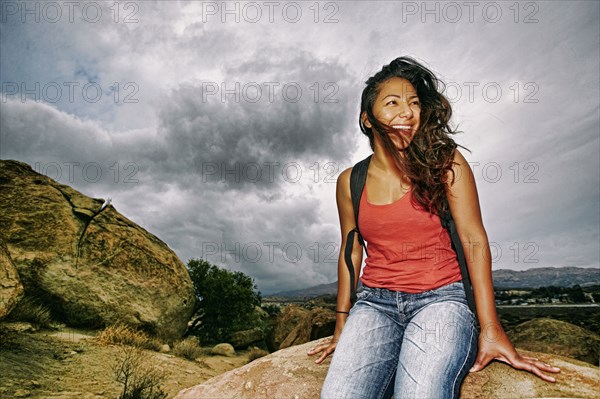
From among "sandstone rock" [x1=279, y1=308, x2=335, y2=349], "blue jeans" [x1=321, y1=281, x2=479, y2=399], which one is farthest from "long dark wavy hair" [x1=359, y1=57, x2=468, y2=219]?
"sandstone rock" [x1=279, y1=308, x2=335, y2=349]

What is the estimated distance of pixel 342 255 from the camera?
3137 millimetres

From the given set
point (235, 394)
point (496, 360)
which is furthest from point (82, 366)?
point (496, 360)

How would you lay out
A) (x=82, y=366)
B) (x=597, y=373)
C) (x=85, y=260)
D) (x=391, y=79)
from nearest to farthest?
1. (x=597, y=373)
2. (x=391, y=79)
3. (x=82, y=366)
4. (x=85, y=260)

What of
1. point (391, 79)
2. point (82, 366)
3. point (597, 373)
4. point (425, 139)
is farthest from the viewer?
point (82, 366)

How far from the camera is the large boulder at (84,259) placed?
10.3 metres

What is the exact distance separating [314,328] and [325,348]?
7.66 meters

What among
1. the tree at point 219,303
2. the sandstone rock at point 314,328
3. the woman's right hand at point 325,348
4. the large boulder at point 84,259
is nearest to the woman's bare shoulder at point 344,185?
the woman's right hand at point 325,348

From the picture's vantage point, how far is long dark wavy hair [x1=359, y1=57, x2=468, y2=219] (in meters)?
2.49

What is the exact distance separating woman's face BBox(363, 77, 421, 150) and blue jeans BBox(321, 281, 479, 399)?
115 cm

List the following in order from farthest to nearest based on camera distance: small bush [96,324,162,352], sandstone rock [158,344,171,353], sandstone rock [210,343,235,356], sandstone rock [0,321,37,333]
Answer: sandstone rock [210,343,235,356]
sandstone rock [158,344,171,353]
small bush [96,324,162,352]
sandstone rock [0,321,37,333]

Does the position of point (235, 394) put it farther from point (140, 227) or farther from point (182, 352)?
point (140, 227)

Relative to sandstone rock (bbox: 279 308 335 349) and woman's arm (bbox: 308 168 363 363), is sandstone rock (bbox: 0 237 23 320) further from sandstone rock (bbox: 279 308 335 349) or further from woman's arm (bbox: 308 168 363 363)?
sandstone rock (bbox: 279 308 335 349)

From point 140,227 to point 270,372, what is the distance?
39.3 feet

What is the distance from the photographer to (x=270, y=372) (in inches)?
122
